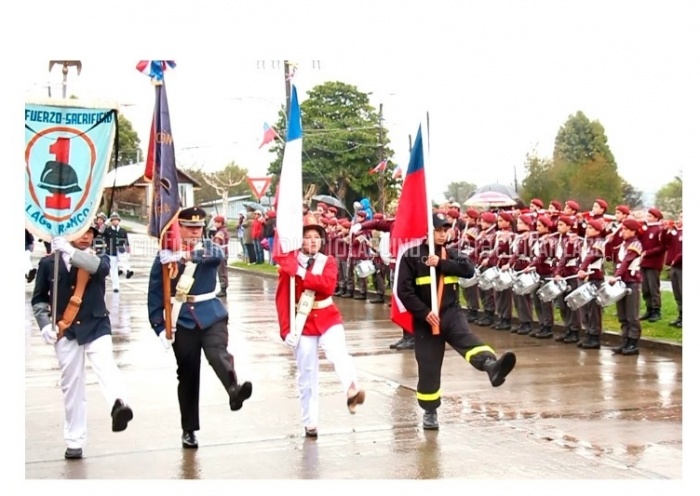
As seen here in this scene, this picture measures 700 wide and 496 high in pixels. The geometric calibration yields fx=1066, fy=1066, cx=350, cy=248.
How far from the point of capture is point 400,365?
12.7 m

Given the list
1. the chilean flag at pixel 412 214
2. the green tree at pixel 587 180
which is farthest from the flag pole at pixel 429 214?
the green tree at pixel 587 180

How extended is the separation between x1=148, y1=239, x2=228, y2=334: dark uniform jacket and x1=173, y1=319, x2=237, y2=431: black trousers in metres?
0.07

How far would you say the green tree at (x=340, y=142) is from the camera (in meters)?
42.8

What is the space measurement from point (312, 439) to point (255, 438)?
1.57 ft

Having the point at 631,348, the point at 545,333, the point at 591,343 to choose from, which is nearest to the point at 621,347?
the point at 631,348

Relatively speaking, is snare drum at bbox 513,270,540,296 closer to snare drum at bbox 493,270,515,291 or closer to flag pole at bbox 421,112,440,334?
snare drum at bbox 493,270,515,291

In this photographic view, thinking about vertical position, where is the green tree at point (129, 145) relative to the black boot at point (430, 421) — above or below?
above

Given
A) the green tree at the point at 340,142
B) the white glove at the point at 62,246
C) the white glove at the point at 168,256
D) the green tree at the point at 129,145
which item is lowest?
the white glove at the point at 168,256

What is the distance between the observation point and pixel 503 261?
53.0 ft

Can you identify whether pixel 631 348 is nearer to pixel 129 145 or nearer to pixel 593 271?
pixel 593 271

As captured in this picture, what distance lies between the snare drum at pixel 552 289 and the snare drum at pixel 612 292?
0.99 meters

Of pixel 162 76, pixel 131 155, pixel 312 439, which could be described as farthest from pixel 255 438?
pixel 131 155

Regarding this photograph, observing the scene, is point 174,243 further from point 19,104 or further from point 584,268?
point 584,268

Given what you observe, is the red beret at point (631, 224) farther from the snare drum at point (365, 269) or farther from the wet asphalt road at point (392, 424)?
the snare drum at point (365, 269)
